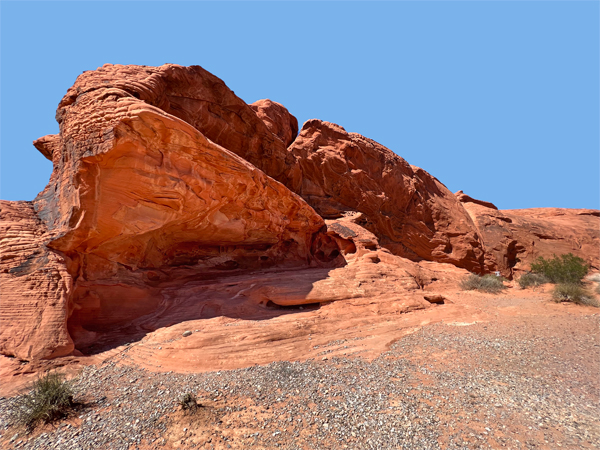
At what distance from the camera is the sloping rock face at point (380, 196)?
17438 millimetres

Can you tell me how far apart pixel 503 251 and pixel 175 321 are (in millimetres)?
19962

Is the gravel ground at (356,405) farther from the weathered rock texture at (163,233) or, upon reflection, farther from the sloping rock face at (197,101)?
the sloping rock face at (197,101)

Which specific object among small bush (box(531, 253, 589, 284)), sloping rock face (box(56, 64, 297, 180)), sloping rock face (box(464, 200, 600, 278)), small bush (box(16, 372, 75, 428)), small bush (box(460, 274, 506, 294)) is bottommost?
small bush (box(16, 372, 75, 428))

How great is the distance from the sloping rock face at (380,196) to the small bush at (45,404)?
1280 cm

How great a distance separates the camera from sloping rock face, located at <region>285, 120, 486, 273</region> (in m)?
17.4

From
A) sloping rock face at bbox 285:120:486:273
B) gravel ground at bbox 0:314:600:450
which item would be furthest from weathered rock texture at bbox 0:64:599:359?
sloping rock face at bbox 285:120:486:273

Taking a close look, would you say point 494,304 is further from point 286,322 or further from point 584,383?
point 286,322

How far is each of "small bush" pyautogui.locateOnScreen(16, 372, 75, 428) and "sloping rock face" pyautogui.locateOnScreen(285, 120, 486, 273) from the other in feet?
42.0

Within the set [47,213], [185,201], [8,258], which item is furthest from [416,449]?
[47,213]

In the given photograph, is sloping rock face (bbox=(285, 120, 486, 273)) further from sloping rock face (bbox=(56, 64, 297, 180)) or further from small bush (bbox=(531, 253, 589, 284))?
small bush (bbox=(531, 253, 589, 284))

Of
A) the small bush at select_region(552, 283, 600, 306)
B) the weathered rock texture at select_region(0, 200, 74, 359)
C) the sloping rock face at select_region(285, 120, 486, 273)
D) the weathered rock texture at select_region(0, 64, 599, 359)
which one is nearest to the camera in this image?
the weathered rock texture at select_region(0, 200, 74, 359)

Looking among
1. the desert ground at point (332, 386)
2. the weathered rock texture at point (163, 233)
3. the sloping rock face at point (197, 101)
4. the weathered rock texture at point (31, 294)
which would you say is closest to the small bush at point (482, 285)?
the weathered rock texture at point (163, 233)

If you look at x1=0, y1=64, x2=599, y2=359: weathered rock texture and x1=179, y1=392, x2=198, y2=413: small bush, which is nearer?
x1=179, y1=392, x2=198, y2=413: small bush

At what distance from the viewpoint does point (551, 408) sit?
429cm
